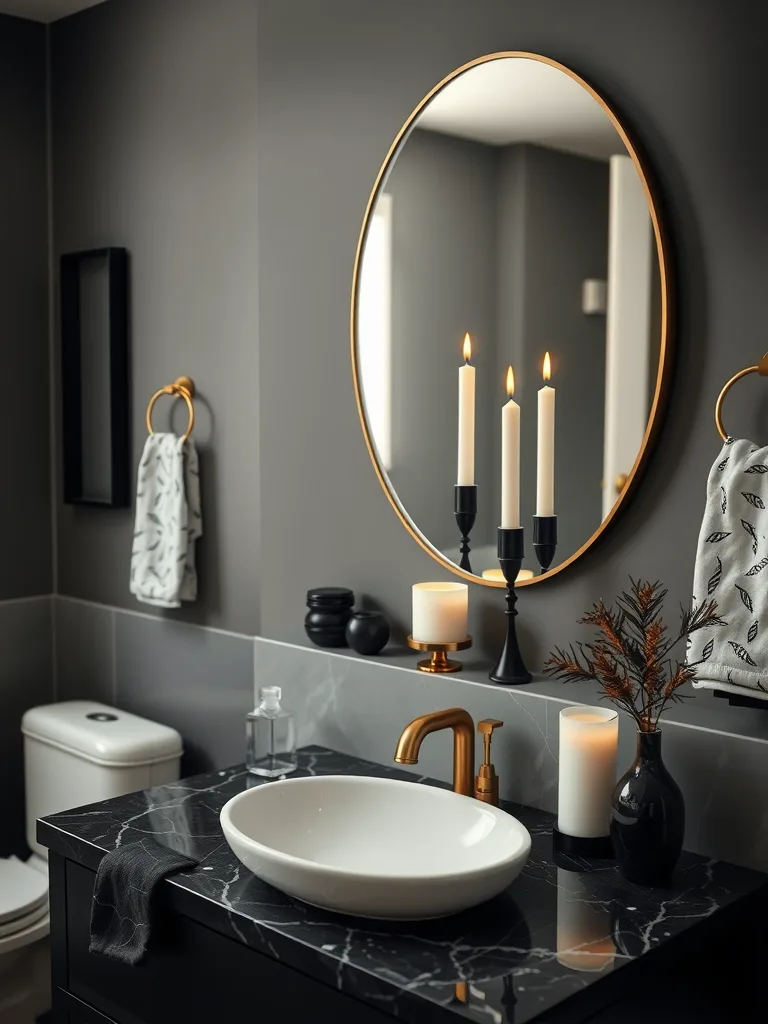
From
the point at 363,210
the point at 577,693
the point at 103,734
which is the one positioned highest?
the point at 363,210

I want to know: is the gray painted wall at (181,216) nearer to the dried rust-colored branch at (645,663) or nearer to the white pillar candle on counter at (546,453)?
the white pillar candle on counter at (546,453)

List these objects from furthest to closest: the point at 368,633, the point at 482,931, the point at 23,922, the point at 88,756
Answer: the point at 88,756 < the point at 23,922 < the point at 368,633 < the point at 482,931

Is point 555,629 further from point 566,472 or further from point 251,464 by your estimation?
point 251,464

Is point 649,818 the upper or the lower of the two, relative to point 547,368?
lower

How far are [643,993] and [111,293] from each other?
6.49 feet

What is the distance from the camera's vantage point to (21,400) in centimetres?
287

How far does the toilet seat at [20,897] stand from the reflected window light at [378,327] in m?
1.18

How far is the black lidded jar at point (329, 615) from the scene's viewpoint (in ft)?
6.85

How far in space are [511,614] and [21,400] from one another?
1.62m

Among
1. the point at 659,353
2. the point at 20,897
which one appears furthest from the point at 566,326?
the point at 20,897

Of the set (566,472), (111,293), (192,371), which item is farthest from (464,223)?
(111,293)

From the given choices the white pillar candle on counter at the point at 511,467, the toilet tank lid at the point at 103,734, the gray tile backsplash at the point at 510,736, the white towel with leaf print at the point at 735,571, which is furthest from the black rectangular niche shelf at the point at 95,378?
the white towel with leaf print at the point at 735,571

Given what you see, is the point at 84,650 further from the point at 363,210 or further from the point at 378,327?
the point at 363,210

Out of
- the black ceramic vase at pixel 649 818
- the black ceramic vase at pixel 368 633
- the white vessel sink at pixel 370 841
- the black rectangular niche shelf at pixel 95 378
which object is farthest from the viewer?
the black rectangular niche shelf at pixel 95 378
